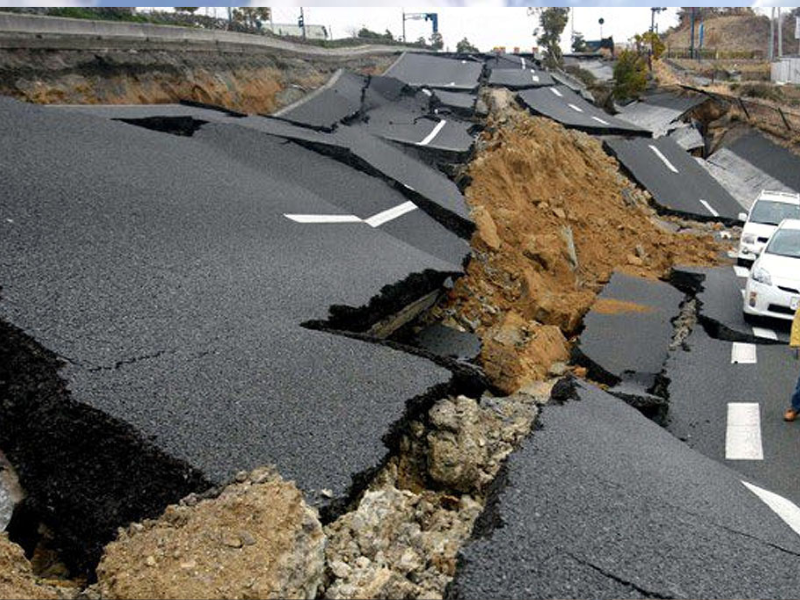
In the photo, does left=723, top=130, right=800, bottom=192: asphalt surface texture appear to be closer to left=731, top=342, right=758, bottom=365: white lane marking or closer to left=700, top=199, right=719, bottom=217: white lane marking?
left=700, top=199, right=719, bottom=217: white lane marking

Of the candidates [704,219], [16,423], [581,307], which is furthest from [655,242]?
[16,423]

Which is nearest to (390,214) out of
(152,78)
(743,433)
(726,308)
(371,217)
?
(371,217)

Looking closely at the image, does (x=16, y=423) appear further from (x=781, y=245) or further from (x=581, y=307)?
(x=781, y=245)

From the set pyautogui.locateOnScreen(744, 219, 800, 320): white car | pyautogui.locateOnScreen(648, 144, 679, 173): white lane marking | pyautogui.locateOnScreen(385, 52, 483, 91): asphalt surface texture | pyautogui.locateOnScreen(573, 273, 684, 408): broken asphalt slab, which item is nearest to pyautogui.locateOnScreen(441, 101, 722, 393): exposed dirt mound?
pyautogui.locateOnScreen(573, 273, 684, 408): broken asphalt slab

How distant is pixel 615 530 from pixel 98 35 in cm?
1394

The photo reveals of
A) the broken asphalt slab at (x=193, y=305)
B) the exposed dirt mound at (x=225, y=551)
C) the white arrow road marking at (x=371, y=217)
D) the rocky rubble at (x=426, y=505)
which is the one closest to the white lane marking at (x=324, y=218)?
the white arrow road marking at (x=371, y=217)

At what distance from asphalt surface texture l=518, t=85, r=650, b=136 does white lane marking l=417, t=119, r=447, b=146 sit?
17.7ft

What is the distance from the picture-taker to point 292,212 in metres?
7.33

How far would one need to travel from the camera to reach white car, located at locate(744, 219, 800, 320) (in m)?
8.64

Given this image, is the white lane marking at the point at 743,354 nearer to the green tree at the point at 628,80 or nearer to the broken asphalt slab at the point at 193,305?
the broken asphalt slab at the point at 193,305

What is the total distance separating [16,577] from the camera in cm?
252

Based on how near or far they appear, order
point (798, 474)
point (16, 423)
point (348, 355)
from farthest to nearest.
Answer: point (798, 474) → point (348, 355) → point (16, 423)

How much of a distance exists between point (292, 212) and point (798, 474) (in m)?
5.84

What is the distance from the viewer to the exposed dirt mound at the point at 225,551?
93.5 inches
